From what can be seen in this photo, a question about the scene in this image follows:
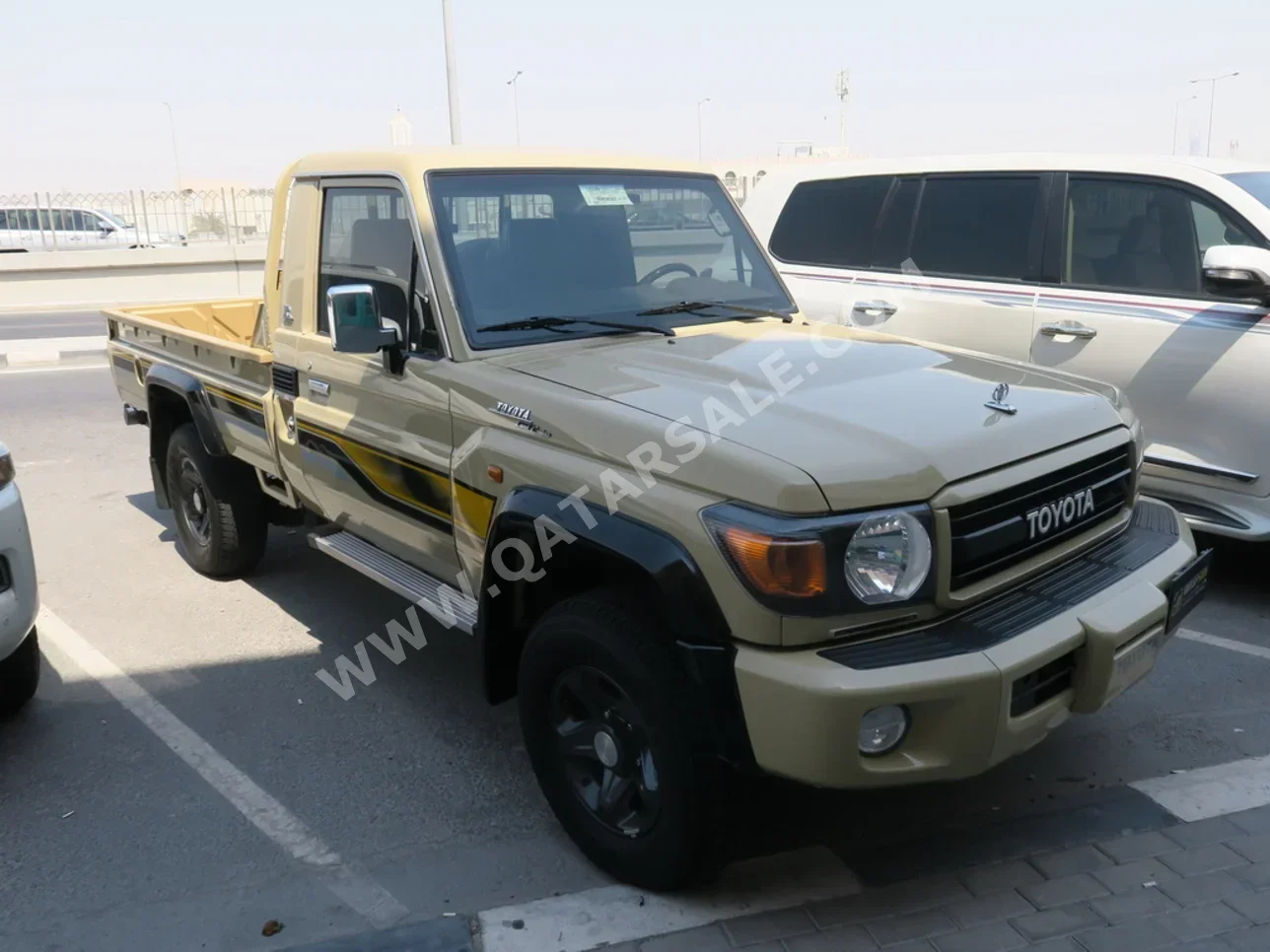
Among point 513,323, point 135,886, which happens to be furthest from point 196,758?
point 513,323

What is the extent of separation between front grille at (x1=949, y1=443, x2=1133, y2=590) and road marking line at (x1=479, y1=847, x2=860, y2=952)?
1.01 meters

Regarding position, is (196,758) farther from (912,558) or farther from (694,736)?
(912,558)

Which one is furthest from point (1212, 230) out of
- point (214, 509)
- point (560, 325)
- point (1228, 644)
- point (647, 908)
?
point (214, 509)

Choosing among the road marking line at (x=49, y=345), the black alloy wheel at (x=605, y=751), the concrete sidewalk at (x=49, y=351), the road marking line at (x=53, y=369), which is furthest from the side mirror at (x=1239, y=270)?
the road marking line at (x=49, y=345)

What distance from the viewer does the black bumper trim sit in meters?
2.58

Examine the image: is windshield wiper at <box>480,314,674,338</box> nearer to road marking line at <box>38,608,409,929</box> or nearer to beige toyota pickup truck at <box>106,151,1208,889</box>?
beige toyota pickup truck at <box>106,151,1208,889</box>

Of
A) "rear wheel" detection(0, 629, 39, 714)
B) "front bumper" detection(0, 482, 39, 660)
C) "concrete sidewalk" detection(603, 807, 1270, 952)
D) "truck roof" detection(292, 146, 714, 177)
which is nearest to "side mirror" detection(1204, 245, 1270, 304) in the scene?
"truck roof" detection(292, 146, 714, 177)

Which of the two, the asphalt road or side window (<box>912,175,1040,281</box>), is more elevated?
side window (<box>912,175,1040,281</box>)

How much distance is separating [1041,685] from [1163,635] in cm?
62

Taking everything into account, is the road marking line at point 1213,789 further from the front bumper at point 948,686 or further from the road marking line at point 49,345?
the road marking line at point 49,345

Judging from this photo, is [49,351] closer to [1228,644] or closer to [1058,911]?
[1228,644]

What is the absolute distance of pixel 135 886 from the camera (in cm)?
316

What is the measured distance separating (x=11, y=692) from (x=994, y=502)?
11.9 ft

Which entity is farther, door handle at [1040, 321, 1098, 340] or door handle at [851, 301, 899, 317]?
door handle at [851, 301, 899, 317]
